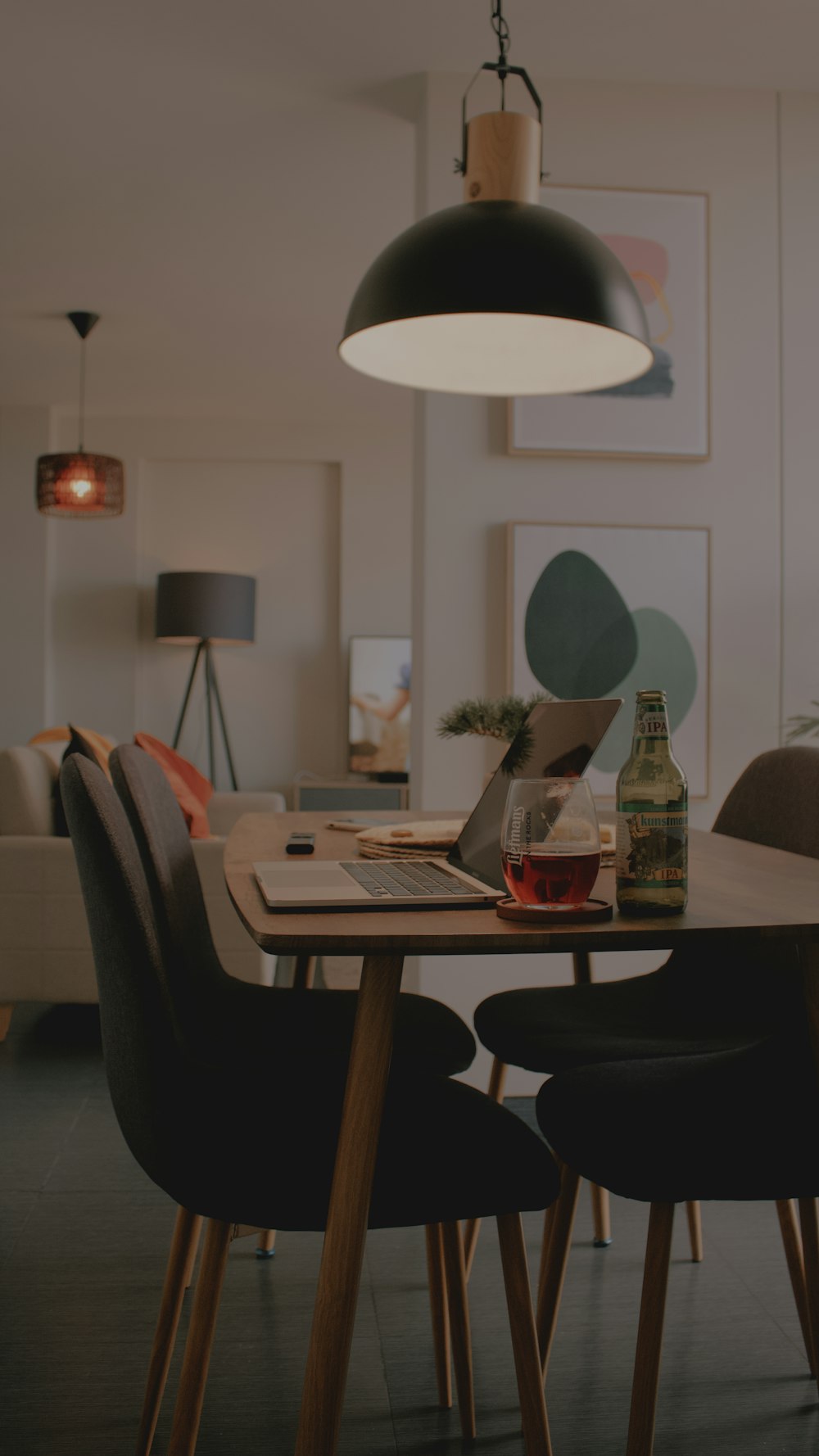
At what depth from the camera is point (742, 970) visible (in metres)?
1.81

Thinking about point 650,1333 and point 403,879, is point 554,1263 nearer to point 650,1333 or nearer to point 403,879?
point 650,1333

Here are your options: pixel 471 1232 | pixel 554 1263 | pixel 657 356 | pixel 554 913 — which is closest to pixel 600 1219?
pixel 471 1232

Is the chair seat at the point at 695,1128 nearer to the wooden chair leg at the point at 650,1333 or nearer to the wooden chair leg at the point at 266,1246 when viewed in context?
the wooden chair leg at the point at 650,1333

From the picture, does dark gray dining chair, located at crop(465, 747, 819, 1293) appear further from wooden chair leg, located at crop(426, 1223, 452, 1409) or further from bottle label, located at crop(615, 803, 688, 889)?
bottle label, located at crop(615, 803, 688, 889)

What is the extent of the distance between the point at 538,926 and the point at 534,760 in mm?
427

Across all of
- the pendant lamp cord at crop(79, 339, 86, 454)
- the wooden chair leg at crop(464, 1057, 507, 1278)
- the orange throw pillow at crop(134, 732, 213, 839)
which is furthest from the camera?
the pendant lamp cord at crop(79, 339, 86, 454)

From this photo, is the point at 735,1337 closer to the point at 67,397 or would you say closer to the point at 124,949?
the point at 124,949

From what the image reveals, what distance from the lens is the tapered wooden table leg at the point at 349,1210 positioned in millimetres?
1107

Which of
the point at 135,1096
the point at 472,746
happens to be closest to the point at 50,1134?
the point at 472,746

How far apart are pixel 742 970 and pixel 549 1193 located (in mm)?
707

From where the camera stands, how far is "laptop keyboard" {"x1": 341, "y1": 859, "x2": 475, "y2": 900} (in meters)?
1.25

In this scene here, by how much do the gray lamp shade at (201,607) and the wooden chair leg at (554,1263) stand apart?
4932mm

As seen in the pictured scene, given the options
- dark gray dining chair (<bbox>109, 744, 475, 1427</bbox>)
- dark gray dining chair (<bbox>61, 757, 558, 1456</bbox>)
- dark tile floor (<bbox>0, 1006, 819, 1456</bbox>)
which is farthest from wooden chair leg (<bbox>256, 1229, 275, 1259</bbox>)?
dark gray dining chair (<bbox>61, 757, 558, 1456</bbox>)

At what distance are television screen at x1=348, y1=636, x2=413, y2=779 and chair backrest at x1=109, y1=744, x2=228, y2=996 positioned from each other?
16.2 ft
